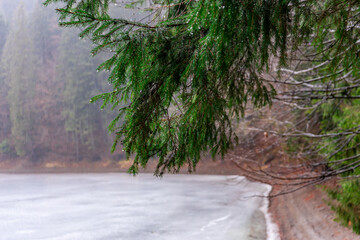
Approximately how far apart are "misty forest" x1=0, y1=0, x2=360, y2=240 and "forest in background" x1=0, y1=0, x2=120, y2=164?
15387mm

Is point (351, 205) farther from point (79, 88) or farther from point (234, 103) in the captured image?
point (79, 88)

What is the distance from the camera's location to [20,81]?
3600 cm

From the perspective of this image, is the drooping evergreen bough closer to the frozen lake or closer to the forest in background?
the frozen lake

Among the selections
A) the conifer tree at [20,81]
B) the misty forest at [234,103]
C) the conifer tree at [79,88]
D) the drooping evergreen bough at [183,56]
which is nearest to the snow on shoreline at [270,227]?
the misty forest at [234,103]

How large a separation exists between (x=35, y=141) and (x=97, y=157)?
24.6 ft

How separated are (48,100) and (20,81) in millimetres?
3845

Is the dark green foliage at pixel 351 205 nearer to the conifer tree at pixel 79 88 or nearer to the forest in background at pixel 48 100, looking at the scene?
the forest in background at pixel 48 100

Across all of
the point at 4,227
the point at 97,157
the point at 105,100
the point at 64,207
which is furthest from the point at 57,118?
the point at 105,100

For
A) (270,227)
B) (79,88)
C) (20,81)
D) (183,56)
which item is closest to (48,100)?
(20,81)

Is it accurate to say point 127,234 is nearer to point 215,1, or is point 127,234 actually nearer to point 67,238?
point 67,238

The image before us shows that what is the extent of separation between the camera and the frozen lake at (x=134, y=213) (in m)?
8.95

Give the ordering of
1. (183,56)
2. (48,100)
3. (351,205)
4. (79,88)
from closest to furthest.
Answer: (183,56)
(351,205)
(79,88)
(48,100)

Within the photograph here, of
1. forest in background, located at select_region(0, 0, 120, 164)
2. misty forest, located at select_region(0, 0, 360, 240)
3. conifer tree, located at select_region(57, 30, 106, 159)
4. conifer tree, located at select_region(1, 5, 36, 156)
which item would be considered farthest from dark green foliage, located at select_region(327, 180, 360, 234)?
conifer tree, located at select_region(1, 5, 36, 156)

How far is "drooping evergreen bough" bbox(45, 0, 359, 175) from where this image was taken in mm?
1924
